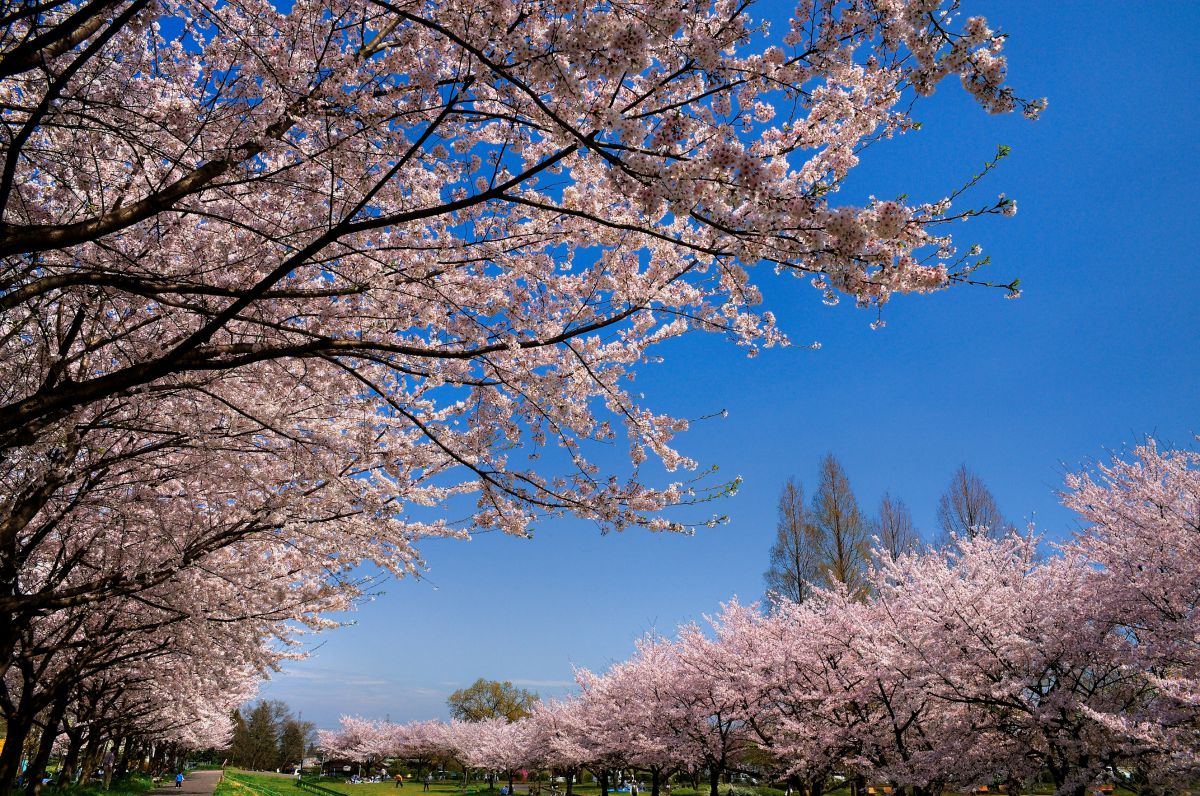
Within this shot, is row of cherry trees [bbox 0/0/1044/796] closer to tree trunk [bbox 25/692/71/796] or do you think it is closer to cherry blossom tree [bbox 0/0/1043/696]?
cherry blossom tree [bbox 0/0/1043/696]

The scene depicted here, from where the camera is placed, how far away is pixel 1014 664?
9.27 meters

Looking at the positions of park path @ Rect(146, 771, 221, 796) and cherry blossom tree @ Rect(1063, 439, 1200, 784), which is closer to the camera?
cherry blossom tree @ Rect(1063, 439, 1200, 784)

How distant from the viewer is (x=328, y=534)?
6.62m

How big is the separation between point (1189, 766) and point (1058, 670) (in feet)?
6.53

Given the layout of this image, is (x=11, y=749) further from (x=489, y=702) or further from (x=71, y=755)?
(x=489, y=702)

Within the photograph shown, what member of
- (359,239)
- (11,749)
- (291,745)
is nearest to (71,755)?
(11,749)

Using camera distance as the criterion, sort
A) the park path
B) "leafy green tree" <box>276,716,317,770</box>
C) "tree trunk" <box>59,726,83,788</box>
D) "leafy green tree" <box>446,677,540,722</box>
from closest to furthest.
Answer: "tree trunk" <box>59,726,83,788</box>, the park path, "leafy green tree" <box>446,677,540,722</box>, "leafy green tree" <box>276,716,317,770</box>

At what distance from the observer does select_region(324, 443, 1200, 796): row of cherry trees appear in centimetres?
774

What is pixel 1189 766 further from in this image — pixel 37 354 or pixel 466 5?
pixel 37 354

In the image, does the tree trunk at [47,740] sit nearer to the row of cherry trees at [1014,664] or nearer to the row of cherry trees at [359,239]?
the row of cherry trees at [359,239]

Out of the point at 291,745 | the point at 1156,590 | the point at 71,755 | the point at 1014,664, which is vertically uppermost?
the point at 1156,590

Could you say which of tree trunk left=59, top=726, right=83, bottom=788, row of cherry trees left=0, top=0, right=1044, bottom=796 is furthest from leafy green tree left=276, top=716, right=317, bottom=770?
row of cherry trees left=0, top=0, right=1044, bottom=796

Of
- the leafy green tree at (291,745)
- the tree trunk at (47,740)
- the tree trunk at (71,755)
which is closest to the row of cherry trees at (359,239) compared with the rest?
the tree trunk at (47,740)

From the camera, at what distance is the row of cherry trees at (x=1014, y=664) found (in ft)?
25.4
